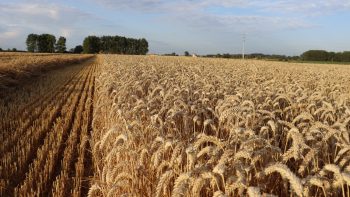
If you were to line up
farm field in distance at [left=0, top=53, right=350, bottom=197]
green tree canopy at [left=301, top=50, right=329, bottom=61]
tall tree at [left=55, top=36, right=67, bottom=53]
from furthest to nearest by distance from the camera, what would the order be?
tall tree at [left=55, top=36, right=67, bottom=53] < green tree canopy at [left=301, top=50, right=329, bottom=61] < farm field in distance at [left=0, top=53, right=350, bottom=197]

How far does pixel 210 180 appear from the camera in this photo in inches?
130

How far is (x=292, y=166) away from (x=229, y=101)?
5.72 ft

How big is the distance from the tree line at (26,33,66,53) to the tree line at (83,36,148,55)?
8924mm

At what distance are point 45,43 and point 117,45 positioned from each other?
26.8 meters

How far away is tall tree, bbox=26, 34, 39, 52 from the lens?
451ft

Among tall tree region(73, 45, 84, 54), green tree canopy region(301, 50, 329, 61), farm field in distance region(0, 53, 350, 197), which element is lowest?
farm field in distance region(0, 53, 350, 197)

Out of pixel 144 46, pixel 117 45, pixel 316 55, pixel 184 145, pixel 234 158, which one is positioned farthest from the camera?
pixel 144 46

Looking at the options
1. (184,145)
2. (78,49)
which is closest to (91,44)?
(78,49)

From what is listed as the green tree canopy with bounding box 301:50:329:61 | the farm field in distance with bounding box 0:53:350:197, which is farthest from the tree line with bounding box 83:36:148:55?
the farm field in distance with bounding box 0:53:350:197

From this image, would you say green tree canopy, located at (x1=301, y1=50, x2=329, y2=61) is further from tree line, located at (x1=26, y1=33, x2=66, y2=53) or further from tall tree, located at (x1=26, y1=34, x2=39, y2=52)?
tall tree, located at (x1=26, y1=34, x2=39, y2=52)

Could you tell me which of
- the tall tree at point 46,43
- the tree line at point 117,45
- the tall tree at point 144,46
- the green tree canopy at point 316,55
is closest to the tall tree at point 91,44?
the tree line at point 117,45

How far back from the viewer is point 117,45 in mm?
146875

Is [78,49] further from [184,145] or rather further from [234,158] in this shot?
[234,158]

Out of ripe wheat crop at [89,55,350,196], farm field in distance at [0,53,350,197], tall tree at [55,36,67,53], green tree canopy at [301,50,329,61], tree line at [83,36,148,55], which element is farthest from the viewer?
tree line at [83,36,148,55]
